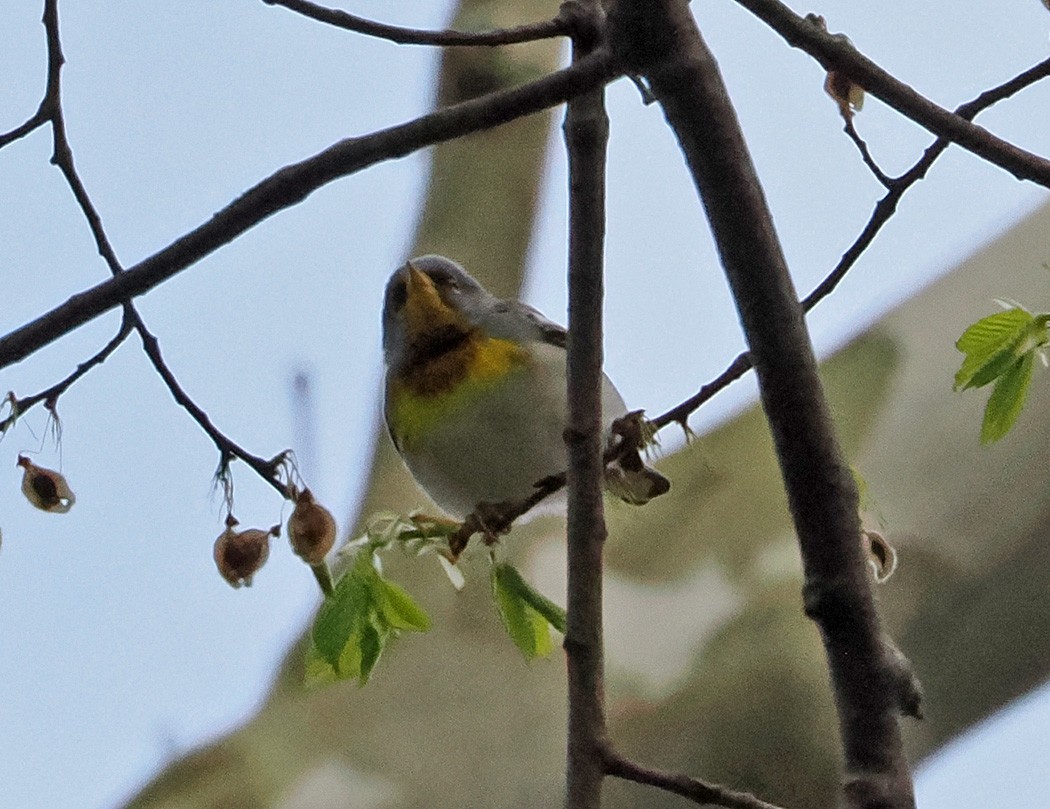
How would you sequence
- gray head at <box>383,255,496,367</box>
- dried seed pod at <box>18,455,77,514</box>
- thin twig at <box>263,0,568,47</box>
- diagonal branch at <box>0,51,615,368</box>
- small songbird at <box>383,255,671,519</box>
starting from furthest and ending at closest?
1. gray head at <box>383,255,496,367</box>
2. small songbird at <box>383,255,671,519</box>
3. dried seed pod at <box>18,455,77,514</box>
4. thin twig at <box>263,0,568,47</box>
5. diagonal branch at <box>0,51,615,368</box>

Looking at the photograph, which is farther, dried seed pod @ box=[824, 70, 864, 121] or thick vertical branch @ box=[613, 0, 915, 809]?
dried seed pod @ box=[824, 70, 864, 121]

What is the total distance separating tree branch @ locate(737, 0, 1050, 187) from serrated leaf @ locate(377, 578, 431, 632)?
0.91 ft

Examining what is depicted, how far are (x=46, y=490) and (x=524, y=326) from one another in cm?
36

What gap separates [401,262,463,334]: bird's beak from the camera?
855 mm

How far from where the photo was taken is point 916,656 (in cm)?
100

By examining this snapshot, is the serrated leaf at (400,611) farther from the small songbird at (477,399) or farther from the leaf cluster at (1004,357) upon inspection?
the leaf cluster at (1004,357)

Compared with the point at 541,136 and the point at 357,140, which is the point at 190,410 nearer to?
the point at 357,140

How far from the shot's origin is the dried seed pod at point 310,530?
1.73 feet

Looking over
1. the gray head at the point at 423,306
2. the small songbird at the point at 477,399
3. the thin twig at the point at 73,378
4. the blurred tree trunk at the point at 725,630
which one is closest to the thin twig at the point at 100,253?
the thin twig at the point at 73,378

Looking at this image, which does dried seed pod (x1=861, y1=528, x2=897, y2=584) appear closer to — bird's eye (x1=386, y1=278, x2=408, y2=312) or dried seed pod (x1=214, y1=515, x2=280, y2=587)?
dried seed pod (x1=214, y1=515, x2=280, y2=587)

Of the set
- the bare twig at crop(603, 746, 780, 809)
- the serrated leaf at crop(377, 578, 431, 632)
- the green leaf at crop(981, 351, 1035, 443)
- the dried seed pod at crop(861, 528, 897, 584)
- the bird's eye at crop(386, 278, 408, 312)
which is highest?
the bird's eye at crop(386, 278, 408, 312)

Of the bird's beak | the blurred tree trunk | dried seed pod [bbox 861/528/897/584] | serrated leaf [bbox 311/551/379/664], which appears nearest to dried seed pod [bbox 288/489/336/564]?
serrated leaf [bbox 311/551/379/664]

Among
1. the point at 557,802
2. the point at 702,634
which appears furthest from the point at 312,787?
the point at 702,634

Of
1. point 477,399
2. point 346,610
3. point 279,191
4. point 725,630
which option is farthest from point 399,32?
point 725,630
